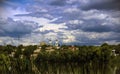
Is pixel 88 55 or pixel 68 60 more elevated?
pixel 88 55

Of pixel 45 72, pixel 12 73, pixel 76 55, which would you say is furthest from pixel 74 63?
pixel 12 73

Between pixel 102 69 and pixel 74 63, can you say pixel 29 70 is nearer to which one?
pixel 74 63

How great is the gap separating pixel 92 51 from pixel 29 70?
17.4 metres

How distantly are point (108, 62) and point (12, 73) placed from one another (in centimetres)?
2477

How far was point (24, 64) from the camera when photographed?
312 feet

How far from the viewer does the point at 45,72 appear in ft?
310

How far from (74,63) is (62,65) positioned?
4.24 meters

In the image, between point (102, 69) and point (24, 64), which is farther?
point (24, 64)

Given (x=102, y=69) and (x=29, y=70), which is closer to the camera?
(x=102, y=69)

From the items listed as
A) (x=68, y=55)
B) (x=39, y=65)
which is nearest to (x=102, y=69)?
(x=68, y=55)

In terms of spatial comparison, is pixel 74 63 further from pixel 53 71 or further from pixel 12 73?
pixel 12 73

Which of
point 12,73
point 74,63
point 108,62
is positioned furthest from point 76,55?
point 12,73

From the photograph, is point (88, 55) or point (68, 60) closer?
point (88, 55)

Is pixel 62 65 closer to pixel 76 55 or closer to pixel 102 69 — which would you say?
pixel 76 55
